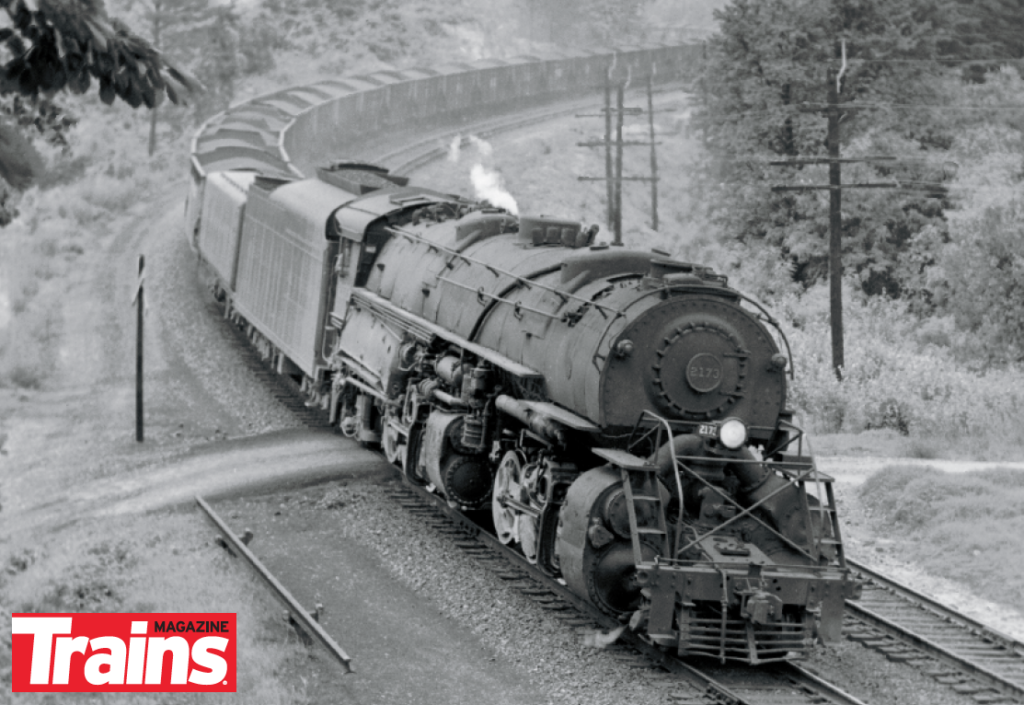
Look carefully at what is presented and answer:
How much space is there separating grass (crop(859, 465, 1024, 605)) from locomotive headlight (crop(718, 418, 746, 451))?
4700mm

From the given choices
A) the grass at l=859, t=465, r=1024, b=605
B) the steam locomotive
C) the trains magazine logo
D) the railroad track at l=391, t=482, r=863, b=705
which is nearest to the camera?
the trains magazine logo

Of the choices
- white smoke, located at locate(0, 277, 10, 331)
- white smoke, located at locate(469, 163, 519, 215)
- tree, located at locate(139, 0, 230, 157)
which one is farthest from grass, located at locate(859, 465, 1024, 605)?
tree, located at locate(139, 0, 230, 157)

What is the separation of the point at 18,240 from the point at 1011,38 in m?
38.7

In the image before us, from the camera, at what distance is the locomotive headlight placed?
37.5ft

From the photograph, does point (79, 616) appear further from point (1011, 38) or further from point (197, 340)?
point (1011, 38)

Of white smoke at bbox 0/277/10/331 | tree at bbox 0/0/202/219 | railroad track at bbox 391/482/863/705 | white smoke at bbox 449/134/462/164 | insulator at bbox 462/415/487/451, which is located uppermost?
white smoke at bbox 449/134/462/164

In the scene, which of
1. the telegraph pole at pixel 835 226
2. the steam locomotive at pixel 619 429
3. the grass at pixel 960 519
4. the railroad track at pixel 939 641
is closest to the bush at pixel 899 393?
the telegraph pole at pixel 835 226

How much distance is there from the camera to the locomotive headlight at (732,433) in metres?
11.4

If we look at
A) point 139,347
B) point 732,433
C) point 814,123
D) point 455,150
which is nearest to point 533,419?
point 732,433

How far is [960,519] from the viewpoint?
53.6 feet

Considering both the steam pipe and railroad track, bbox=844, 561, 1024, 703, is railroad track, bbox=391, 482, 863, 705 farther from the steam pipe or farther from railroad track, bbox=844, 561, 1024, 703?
the steam pipe

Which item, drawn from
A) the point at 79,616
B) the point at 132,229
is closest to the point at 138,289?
the point at 79,616

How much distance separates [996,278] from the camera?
108 feet

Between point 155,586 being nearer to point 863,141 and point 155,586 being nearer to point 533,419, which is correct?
point 533,419
